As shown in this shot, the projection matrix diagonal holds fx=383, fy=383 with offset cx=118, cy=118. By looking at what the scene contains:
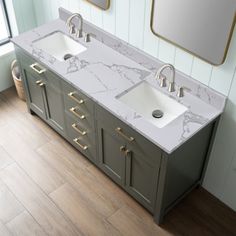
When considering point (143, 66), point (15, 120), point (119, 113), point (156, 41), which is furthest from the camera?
point (15, 120)

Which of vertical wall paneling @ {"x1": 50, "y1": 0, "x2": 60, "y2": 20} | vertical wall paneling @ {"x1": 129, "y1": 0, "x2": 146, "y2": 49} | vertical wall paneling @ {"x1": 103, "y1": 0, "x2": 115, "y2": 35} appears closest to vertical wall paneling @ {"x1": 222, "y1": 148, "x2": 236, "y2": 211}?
vertical wall paneling @ {"x1": 129, "y1": 0, "x2": 146, "y2": 49}

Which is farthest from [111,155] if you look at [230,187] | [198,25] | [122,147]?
[198,25]

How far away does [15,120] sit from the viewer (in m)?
3.59

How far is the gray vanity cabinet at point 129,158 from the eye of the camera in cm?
243

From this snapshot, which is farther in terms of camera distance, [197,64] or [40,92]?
[40,92]

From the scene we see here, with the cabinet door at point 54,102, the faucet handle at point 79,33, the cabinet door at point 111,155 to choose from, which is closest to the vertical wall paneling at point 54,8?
the faucet handle at point 79,33

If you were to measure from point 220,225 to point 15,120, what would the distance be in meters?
2.03

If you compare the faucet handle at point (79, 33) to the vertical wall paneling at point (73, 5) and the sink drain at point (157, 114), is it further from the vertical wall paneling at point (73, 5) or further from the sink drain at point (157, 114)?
the sink drain at point (157, 114)

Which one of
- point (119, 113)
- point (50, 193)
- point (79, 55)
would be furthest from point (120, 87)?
point (50, 193)

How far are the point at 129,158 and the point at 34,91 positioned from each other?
121 centimetres

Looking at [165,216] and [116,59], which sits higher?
[116,59]

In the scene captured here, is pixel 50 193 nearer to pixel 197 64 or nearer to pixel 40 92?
pixel 40 92

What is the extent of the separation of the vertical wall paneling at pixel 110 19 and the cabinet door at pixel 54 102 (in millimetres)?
570

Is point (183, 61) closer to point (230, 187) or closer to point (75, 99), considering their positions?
point (75, 99)
